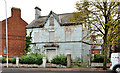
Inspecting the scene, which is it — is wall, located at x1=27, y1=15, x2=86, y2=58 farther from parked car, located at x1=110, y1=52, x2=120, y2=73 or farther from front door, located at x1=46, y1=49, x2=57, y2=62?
parked car, located at x1=110, y1=52, x2=120, y2=73

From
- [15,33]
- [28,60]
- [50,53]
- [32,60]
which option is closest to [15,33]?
[15,33]

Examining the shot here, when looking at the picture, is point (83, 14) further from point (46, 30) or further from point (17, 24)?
point (17, 24)

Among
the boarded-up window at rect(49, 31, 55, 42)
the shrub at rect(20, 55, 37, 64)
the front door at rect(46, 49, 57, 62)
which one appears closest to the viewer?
the shrub at rect(20, 55, 37, 64)

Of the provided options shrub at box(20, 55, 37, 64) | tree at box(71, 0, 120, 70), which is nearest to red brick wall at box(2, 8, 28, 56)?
shrub at box(20, 55, 37, 64)

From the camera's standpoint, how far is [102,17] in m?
17.0

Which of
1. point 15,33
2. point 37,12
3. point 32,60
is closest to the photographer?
point 32,60

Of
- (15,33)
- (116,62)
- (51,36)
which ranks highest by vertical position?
(15,33)

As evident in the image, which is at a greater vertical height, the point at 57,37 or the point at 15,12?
the point at 15,12

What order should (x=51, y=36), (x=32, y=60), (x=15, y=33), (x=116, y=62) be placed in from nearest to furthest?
1. (x=116, y=62)
2. (x=32, y=60)
3. (x=51, y=36)
4. (x=15, y=33)

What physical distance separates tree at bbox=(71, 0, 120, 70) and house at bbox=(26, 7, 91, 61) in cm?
667

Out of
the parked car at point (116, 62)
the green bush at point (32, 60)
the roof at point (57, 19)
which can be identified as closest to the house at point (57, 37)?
the roof at point (57, 19)

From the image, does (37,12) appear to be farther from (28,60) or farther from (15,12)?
(28,60)

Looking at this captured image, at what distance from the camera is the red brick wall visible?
31953 millimetres

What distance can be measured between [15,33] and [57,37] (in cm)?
1157
